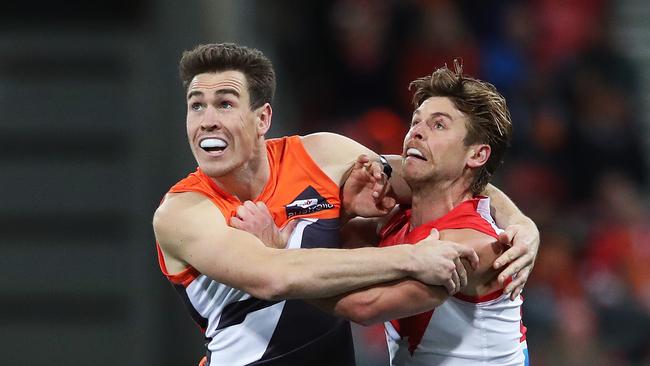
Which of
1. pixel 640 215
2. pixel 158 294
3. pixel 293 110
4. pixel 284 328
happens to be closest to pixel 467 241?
pixel 284 328

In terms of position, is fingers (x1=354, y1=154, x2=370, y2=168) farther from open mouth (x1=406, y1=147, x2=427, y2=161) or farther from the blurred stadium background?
the blurred stadium background

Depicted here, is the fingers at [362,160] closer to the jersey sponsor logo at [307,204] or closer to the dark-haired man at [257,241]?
the dark-haired man at [257,241]

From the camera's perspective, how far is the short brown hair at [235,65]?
572 cm

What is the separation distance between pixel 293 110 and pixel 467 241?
601cm

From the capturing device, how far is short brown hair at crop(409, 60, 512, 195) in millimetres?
5645

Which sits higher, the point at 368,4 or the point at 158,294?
the point at 368,4

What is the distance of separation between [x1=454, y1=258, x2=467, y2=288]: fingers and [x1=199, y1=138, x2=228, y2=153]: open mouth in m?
1.21

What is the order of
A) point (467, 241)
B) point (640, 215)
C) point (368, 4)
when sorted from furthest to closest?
point (368, 4) < point (640, 215) < point (467, 241)

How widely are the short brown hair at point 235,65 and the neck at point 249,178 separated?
0.25 m

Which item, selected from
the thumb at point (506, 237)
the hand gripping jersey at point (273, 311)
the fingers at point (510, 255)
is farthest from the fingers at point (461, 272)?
the hand gripping jersey at point (273, 311)

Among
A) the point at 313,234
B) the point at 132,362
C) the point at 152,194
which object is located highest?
the point at 313,234

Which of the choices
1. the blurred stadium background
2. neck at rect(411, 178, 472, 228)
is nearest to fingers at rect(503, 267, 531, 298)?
neck at rect(411, 178, 472, 228)

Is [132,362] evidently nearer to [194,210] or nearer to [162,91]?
[162,91]

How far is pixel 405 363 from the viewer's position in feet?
18.5
